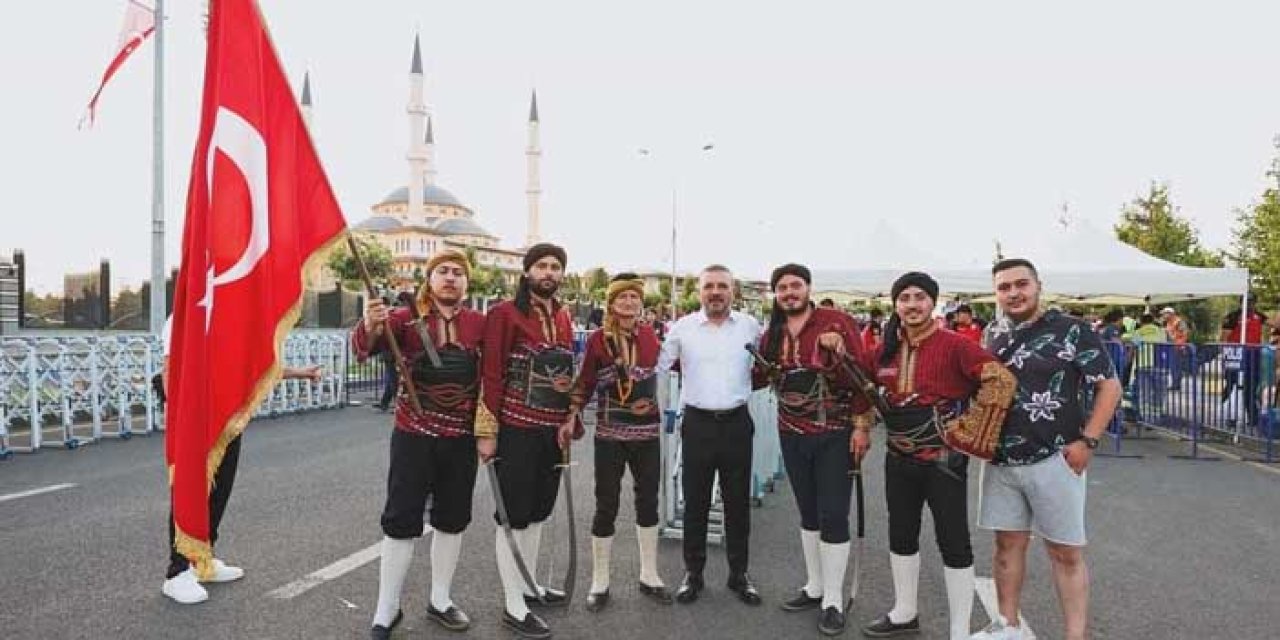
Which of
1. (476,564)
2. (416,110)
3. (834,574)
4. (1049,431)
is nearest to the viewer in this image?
(1049,431)

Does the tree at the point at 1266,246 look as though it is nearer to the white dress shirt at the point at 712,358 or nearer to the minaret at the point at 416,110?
the white dress shirt at the point at 712,358

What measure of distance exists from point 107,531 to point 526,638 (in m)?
3.69

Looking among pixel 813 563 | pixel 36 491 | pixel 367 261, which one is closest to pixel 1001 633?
pixel 813 563

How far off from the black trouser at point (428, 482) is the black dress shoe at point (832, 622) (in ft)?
6.15

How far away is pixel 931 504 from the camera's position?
387cm

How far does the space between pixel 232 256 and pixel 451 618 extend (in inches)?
79.7

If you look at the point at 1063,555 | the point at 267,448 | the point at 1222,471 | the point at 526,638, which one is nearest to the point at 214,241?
the point at 526,638

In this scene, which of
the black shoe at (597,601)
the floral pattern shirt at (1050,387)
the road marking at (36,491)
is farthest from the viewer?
the road marking at (36,491)

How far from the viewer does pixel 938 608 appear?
4.42m

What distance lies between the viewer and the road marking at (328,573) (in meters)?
4.53

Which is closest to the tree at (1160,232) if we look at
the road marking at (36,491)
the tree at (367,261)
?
the road marking at (36,491)

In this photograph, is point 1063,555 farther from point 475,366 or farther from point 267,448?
point 267,448

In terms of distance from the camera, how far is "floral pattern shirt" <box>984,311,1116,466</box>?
3551mm

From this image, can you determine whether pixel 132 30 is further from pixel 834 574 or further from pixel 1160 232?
pixel 1160 232
